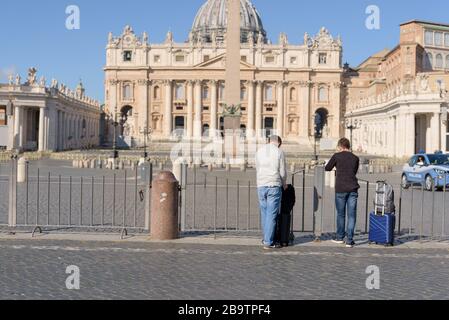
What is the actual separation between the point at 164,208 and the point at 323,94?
270 feet

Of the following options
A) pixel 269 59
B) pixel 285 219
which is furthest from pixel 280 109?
pixel 285 219

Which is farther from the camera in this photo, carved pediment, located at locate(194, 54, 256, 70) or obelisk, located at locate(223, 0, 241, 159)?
carved pediment, located at locate(194, 54, 256, 70)

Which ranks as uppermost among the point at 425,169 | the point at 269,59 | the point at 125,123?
the point at 269,59

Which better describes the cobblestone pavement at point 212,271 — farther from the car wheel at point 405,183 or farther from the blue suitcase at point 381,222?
the car wheel at point 405,183

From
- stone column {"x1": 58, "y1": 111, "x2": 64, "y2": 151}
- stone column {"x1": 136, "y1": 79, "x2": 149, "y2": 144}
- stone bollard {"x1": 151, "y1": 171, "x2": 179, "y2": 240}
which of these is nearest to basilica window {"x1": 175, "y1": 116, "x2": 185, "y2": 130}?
stone column {"x1": 136, "y1": 79, "x2": 149, "y2": 144}

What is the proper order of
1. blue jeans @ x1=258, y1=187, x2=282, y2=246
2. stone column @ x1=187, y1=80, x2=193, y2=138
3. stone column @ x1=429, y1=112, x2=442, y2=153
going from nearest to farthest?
blue jeans @ x1=258, y1=187, x2=282, y2=246
stone column @ x1=429, y1=112, x2=442, y2=153
stone column @ x1=187, y1=80, x2=193, y2=138

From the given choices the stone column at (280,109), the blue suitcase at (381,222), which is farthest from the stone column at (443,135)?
the stone column at (280,109)

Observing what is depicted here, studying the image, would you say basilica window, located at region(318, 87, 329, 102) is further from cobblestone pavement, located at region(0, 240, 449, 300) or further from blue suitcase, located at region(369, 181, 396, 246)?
cobblestone pavement, located at region(0, 240, 449, 300)

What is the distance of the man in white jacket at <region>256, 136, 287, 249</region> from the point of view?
372 inches

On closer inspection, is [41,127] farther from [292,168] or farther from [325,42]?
[325,42]

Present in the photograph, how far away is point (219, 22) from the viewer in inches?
4476

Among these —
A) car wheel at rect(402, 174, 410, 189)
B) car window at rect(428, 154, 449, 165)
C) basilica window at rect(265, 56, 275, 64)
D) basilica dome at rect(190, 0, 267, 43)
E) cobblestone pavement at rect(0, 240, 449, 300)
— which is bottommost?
cobblestone pavement at rect(0, 240, 449, 300)

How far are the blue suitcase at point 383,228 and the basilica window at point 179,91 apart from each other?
3212 inches

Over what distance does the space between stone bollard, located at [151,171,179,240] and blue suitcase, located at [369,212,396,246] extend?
329cm
